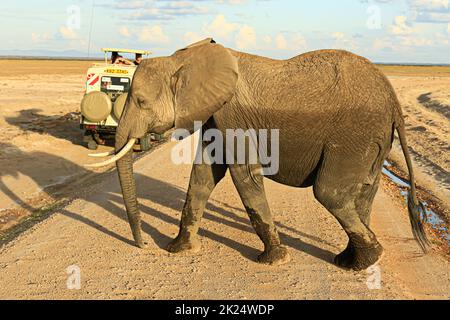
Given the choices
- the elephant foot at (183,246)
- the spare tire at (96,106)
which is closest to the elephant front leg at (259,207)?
the elephant foot at (183,246)

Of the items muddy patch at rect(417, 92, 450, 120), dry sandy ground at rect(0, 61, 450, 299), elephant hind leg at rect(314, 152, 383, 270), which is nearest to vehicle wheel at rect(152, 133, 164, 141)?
dry sandy ground at rect(0, 61, 450, 299)

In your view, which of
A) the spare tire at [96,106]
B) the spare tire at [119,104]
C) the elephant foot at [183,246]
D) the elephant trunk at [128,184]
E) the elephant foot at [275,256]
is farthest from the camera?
the spare tire at [96,106]

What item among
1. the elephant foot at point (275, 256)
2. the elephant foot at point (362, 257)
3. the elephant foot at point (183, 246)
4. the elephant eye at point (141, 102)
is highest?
the elephant eye at point (141, 102)

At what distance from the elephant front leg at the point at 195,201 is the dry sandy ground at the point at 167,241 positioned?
0.71 feet

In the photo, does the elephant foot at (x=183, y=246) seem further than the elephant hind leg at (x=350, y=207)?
Yes

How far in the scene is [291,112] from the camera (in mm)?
5836

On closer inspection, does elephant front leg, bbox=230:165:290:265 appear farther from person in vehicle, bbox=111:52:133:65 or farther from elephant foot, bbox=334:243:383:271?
person in vehicle, bbox=111:52:133:65

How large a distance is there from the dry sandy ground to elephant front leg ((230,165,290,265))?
0.54ft

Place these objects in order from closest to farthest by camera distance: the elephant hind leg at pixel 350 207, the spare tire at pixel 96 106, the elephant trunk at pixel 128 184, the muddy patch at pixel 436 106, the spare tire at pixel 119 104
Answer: the elephant hind leg at pixel 350 207 < the elephant trunk at pixel 128 184 < the spare tire at pixel 119 104 < the spare tire at pixel 96 106 < the muddy patch at pixel 436 106

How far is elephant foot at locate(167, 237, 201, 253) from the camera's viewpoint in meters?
6.84

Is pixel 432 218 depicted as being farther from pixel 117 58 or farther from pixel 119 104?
pixel 117 58

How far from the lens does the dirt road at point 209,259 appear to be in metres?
5.69

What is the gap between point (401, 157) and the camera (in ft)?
51.1

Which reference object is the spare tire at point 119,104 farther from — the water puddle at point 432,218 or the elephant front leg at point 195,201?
the elephant front leg at point 195,201
